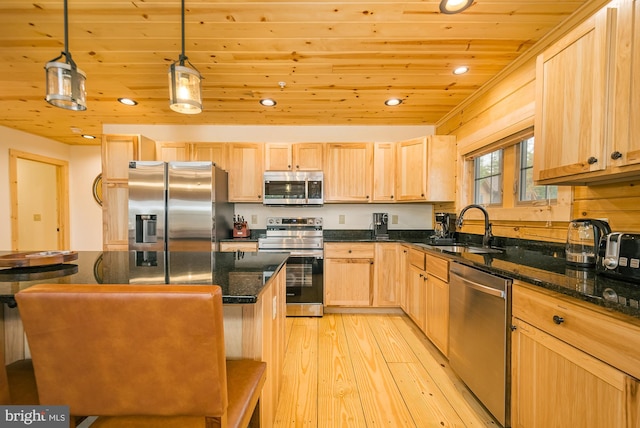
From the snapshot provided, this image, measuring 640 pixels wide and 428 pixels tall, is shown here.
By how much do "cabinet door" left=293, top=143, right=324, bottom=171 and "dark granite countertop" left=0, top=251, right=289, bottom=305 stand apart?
6.18 ft

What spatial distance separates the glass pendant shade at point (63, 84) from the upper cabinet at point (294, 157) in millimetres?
2135

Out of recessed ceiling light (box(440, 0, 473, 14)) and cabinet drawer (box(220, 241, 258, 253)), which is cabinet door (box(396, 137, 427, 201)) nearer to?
recessed ceiling light (box(440, 0, 473, 14))

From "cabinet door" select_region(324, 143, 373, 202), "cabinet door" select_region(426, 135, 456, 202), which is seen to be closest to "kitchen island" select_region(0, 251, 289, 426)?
"cabinet door" select_region(324, 143, 373, 202)

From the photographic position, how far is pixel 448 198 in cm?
312

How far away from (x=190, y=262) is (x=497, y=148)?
271 cm

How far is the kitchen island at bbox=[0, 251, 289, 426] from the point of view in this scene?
3.52ft

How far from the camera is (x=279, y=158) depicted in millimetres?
3408

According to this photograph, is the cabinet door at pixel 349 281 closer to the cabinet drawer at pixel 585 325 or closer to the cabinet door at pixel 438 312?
the cabinet door at pixel 438 312

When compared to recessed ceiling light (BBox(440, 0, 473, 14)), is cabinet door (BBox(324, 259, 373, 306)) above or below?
below

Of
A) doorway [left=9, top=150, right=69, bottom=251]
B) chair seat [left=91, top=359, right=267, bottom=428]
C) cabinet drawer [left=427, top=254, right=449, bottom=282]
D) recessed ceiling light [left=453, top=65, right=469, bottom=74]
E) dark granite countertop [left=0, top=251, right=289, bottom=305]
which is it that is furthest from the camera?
doorway [left=9, top=150, right=69, bottom=251]

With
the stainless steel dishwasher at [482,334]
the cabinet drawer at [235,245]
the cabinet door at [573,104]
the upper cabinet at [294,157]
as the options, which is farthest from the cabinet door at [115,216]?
the cabinet door at [573,104]

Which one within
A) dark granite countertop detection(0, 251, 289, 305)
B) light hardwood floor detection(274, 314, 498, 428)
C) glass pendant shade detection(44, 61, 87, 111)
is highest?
glass pendant shade detection(44, 61, 87, 111)

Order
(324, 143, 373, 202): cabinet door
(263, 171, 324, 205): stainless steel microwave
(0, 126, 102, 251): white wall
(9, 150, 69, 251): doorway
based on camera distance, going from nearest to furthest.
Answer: (263, 171, 324, 205): stainless steel microwave
(324, 143, 373, 202): cabinet door
(9, 150, 69, 251): doorway
(0, 126, 102, 251): white wall

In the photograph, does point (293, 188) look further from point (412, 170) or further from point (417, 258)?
point (417, 258)
